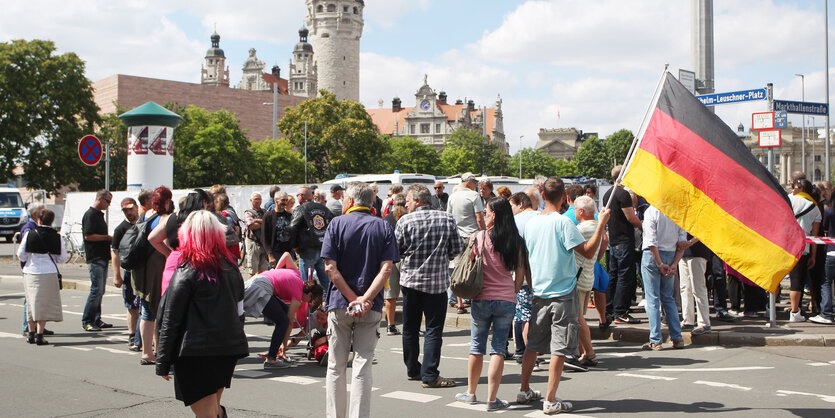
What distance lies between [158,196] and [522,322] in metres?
4.04

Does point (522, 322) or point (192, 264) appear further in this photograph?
point (522, 322)

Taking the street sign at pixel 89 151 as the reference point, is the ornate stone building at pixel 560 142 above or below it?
above

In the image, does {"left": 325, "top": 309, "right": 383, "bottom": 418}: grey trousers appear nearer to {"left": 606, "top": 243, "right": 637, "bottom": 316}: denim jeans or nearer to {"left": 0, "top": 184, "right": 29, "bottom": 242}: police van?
{"left": 606, "top": 243, "right": 637, "bottom": 316}: denim jeans

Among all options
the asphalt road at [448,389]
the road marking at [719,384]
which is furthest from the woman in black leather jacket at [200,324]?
the road marking at [719,384]

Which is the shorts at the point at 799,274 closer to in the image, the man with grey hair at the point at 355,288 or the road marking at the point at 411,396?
the road marking at the point at 411,396

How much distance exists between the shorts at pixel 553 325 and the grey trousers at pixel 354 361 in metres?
1.47

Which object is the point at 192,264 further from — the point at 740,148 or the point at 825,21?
the point at 825,21

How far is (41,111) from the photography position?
49344mm

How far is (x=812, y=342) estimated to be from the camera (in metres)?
9.55

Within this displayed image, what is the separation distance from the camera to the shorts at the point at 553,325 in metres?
6.52

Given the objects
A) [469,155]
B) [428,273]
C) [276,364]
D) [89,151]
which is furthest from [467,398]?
[469,155]

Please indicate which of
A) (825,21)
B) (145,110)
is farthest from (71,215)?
(825,21)

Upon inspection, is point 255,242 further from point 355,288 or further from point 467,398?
point 355,288

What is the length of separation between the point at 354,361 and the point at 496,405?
1401 mm
